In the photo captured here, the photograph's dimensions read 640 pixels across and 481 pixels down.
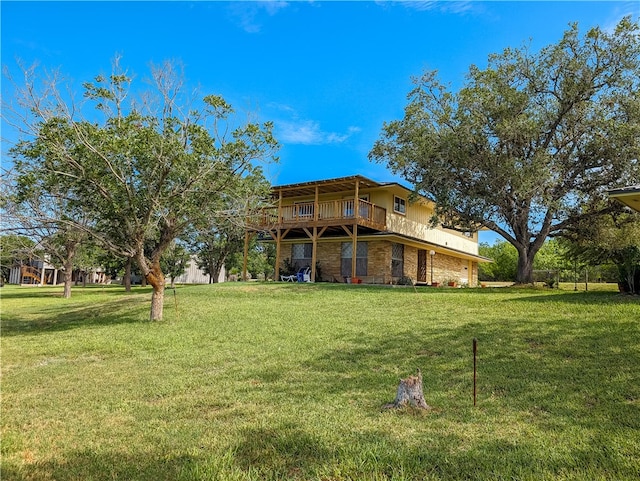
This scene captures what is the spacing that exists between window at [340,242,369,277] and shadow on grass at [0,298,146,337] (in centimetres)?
1012

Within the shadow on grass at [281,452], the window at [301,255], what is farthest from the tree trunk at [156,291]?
the window at [301,255]

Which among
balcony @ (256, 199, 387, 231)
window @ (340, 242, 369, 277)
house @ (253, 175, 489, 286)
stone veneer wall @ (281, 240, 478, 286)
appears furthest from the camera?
window @ (340, 242, 369, 277)

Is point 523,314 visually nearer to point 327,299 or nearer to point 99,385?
point 327,299

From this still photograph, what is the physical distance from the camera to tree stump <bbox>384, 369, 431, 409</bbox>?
4.37m

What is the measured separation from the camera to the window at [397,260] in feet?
69.4

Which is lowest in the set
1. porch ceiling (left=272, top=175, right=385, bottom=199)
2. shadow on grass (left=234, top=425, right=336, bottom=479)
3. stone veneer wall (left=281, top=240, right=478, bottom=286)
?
shadow on grass (left=234, top=425, right=336, bottom=479)

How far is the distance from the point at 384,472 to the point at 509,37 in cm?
1729

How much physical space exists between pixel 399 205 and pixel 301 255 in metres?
5.97

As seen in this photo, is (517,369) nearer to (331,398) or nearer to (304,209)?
(331,398)

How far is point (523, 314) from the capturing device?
9.14 m

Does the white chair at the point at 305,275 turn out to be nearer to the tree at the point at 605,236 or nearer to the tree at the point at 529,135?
the tree at the point at 529,135

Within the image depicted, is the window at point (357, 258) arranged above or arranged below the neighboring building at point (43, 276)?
above

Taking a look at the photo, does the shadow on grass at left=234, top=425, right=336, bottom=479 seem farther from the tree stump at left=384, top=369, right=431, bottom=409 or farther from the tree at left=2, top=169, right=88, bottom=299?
the tree at left=2, top=169, right=88, bottom=299

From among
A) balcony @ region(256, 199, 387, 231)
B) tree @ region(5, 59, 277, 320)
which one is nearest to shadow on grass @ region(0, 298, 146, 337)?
tree @ region(5, 59, 277, 320)
